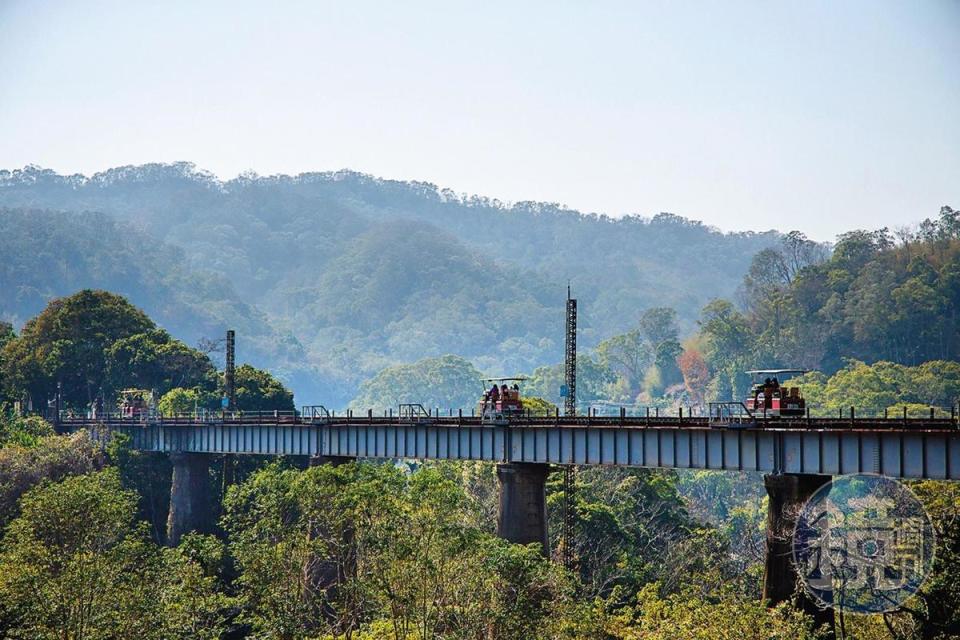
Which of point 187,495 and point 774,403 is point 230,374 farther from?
point 774,403

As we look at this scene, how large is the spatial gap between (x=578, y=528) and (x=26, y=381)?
65.7 metres

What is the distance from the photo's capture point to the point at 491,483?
367ft

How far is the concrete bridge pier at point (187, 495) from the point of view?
11088 centimetres

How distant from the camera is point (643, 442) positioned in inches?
2731

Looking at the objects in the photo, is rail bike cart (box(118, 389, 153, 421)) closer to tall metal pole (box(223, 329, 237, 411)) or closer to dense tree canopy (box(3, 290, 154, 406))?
dense tree canopy (box(3, 290, 154, 406))

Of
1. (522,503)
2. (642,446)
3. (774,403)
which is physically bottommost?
(522,503)

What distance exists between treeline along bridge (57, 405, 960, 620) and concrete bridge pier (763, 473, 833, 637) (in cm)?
5

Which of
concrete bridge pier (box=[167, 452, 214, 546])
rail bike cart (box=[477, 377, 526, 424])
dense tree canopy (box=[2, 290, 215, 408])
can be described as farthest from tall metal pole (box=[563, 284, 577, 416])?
dense tree canopy (box=[2, 290, 215, 408])

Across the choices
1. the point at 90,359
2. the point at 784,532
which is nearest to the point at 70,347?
the point at 90,359

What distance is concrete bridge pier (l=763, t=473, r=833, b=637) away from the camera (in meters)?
63.0

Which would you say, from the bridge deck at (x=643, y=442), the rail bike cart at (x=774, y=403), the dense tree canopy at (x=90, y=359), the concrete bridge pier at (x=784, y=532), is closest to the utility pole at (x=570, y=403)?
the bridge deck at (x=643, y=442)

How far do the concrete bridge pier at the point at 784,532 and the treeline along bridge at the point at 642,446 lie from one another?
0.15 feet

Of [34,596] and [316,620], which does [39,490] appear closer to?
[34,596]

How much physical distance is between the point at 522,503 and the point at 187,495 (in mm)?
42974
